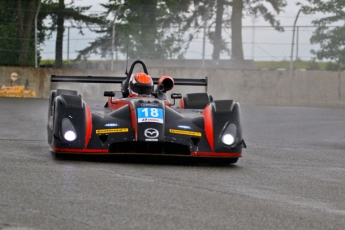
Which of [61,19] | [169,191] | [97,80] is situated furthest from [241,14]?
[169,191]

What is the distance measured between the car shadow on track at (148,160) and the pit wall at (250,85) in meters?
14.1

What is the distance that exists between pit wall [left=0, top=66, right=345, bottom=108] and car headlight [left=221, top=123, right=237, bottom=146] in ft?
47.9

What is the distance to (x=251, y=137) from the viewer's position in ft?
48.3

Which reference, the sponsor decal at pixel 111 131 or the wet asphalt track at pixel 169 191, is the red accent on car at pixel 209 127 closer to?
the wet asphalt track at pixel 169 191

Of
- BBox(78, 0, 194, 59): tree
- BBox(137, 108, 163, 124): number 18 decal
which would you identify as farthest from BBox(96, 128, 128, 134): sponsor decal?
BBox(78, 0, 194, 59): tree

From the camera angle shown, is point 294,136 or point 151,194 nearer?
point 151,194

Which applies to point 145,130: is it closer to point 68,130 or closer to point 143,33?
point 68,130

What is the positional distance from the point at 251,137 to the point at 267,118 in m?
5.07

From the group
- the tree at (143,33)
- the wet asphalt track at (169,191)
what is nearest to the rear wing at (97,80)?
the wet asphalt track at (169,191)

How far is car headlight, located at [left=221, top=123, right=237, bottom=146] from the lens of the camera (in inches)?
389

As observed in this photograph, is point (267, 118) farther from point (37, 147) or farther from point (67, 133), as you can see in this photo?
point (67, 133)

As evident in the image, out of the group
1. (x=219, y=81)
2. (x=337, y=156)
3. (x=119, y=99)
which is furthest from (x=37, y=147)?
(x=219, y=81)

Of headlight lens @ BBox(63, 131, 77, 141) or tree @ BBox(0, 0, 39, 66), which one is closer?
headlight lens @ BBox(63, 131, 77, 141)

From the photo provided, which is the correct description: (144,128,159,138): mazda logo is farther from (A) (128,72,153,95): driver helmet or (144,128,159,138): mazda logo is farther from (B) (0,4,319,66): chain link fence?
(B) (0,4,319,66): chain link fence
